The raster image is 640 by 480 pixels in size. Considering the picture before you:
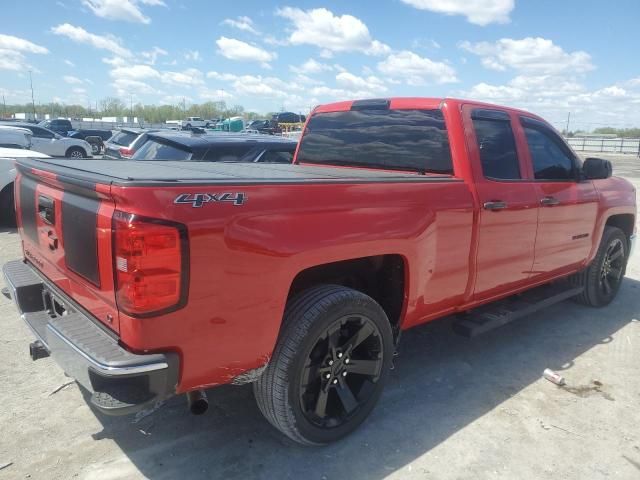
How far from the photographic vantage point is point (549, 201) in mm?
4027

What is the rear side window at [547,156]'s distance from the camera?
4141mm

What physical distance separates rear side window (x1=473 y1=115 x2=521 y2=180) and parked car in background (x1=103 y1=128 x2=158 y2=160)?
772 centimetres

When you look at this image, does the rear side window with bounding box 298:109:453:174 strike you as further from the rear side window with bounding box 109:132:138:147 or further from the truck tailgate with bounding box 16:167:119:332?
the rear side window with bounding box 109:132:138:147

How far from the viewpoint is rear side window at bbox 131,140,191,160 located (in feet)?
24.0

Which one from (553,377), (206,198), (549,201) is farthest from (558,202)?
(206,198)

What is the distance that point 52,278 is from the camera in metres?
2.85

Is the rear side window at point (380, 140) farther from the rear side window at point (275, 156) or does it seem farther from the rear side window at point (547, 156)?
the rear side window at point (275, 156)

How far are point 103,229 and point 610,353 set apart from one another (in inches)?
166

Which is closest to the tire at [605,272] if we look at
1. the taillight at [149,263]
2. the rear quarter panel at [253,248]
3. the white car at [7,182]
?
the rear quarter panel at [253,248]

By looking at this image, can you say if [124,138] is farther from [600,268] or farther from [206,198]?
[206,198]

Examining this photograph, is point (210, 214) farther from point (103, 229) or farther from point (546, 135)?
point (546, 135)

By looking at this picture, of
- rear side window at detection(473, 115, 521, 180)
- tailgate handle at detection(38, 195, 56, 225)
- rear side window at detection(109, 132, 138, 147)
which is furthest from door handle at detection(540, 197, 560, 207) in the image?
rear side window at detection(109, 132, 138, 147)

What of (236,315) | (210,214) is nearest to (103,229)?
(210,214)

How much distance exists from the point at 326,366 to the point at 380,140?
1955mm
